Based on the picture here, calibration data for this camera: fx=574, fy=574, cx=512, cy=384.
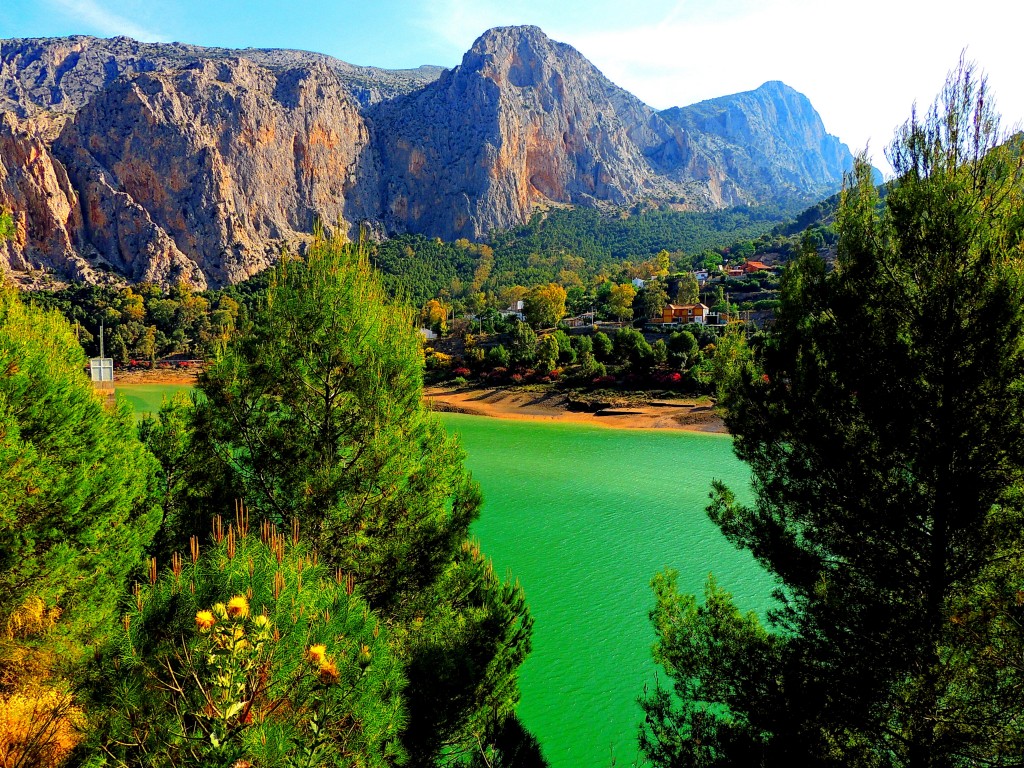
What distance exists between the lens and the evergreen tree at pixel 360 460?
6.16m

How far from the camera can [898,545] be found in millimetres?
4062

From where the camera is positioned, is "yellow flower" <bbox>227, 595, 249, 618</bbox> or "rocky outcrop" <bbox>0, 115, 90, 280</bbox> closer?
"yellow flower" <bbox>227, 595, 249, 618</bbox>

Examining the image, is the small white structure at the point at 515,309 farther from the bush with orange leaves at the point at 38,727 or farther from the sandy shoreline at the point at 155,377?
the bush with orange leaves at the point at 38,727

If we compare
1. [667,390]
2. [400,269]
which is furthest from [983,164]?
[400,269]

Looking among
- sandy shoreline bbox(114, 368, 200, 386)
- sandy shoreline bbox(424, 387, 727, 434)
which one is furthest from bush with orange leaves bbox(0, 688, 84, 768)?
sandy shoreline bbox(114, 368, 200, 386)

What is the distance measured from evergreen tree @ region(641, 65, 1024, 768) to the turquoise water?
3.02 m

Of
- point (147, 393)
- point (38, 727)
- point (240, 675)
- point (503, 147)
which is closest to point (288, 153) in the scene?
point (503, 147)

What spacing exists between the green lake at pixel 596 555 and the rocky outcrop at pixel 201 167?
7826 centimetres

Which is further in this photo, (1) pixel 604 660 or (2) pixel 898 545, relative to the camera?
(1) pixel 604 660

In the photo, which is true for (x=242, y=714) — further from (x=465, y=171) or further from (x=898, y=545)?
(x=465, y=171)

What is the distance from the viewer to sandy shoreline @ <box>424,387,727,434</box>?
3359 centimetres

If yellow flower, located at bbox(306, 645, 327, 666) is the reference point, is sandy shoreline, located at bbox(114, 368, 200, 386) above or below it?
below

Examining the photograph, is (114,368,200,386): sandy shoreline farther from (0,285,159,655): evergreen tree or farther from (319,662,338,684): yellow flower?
(319,662,338,684): yellow flower

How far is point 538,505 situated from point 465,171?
10399cm
